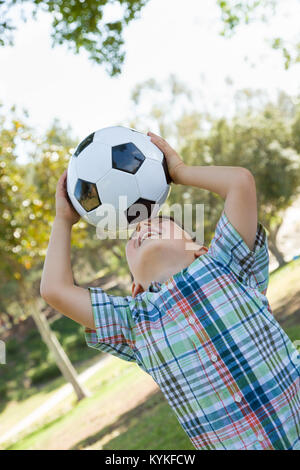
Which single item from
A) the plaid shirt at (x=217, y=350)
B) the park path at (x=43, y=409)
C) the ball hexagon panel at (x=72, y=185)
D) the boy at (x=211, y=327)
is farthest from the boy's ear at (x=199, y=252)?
the park path at (x=43, y=409)

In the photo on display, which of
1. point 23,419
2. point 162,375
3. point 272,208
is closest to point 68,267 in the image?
point 162,375

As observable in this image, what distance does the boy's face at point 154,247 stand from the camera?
7.38 feet

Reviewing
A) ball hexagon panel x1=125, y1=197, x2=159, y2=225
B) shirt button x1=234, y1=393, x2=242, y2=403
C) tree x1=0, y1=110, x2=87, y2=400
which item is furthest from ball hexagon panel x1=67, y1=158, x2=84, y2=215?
tree x1=0, y1=110, x2=87, y2=400

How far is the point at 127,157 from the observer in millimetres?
2682

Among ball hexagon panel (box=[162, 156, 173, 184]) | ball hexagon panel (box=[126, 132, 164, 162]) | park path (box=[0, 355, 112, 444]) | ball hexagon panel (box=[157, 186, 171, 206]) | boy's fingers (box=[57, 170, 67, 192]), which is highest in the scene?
ball hexagon panel (box=[126, 132, 164, 162])

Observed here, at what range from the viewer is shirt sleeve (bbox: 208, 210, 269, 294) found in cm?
216

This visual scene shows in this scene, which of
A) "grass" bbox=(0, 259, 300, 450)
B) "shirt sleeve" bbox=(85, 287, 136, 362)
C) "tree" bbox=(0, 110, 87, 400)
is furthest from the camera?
"tree" bbox=(0, 110, 87, 400)

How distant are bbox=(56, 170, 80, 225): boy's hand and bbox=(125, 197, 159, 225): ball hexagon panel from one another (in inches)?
10.7

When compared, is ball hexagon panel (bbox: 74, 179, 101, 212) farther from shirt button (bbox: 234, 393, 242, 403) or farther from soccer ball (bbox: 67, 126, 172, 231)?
shirt button (bbox: 234, 393, 242, 403)

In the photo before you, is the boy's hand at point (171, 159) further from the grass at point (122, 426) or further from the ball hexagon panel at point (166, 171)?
the grass at point (122, 426)

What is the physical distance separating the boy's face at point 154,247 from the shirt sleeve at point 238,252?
0.17 metres

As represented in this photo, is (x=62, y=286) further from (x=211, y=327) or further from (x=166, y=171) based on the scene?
(x=166, y=171)

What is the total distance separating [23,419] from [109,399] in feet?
18.3

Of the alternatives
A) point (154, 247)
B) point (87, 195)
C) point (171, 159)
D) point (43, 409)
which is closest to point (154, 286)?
point (154, 247)
